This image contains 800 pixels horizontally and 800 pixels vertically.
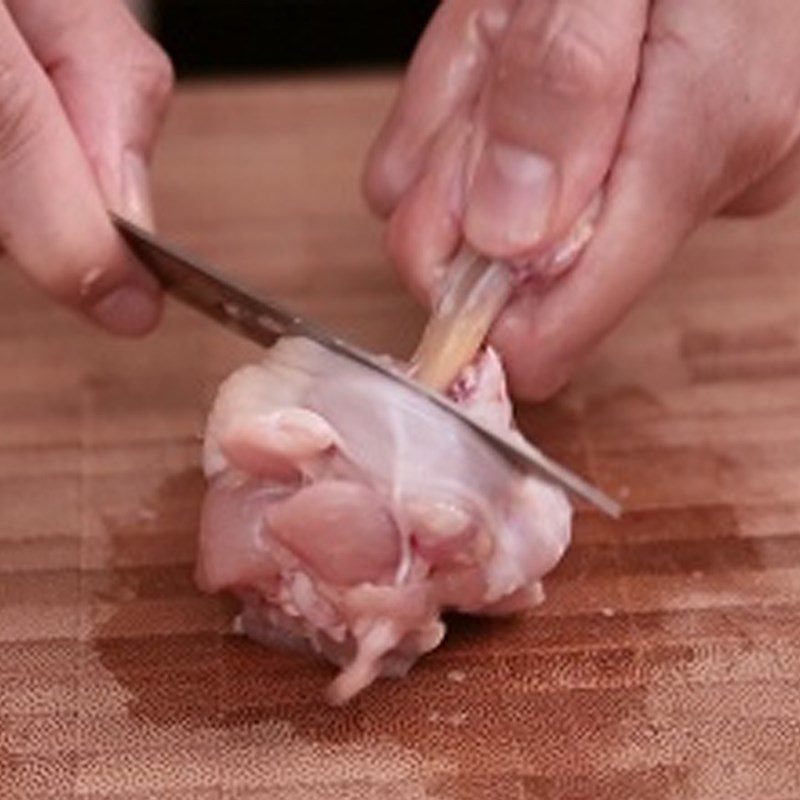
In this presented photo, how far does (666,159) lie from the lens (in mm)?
1649

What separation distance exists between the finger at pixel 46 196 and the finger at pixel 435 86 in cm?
26

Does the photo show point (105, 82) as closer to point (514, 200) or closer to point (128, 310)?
point (128, 310)

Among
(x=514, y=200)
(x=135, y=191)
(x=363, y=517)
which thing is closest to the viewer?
(x=363, y=517)

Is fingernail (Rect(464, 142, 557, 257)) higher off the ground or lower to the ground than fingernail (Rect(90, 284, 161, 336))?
higher

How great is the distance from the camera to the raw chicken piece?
1.51m

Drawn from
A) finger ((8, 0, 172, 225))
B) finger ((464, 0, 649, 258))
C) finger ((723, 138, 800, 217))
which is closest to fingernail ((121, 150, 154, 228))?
finger ((8, 0, 172, 225))

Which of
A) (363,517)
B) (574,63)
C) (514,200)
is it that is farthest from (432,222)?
(363,517)

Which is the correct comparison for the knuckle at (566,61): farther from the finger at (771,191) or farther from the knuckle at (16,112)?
the knuckle at (16,112)

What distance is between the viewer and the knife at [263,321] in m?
1.49

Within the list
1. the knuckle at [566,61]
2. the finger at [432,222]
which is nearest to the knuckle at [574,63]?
the knuckle at [566,61]

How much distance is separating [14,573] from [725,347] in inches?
29.0

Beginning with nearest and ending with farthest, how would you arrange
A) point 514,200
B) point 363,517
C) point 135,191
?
point 363,517
point 514,200
point 135,191

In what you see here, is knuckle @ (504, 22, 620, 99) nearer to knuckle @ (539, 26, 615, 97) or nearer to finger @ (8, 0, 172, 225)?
knuckle @ (539, 26, 615, 97)

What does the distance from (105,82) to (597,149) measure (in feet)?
1.53
